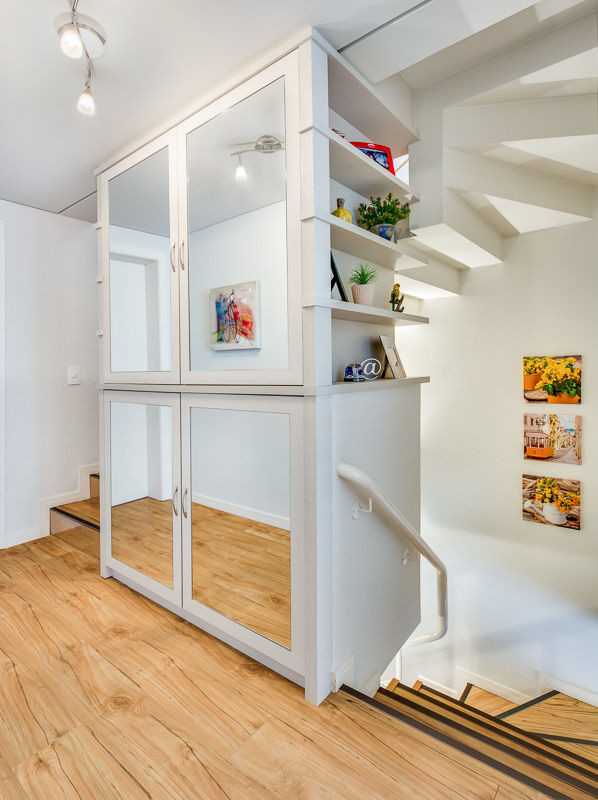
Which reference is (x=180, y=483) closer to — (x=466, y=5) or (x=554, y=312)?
(x=466, y=5)

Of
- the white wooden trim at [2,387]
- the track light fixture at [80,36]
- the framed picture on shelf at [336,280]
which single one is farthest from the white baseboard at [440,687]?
the track light fixture at [80,36]

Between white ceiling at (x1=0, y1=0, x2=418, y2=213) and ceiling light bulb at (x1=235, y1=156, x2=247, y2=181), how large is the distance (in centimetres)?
34

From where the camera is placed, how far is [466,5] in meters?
1.28

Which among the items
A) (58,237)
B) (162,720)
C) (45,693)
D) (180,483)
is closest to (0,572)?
(45,693)

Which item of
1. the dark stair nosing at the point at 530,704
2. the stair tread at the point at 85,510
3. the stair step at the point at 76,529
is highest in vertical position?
the stair tread at the point at 85,510

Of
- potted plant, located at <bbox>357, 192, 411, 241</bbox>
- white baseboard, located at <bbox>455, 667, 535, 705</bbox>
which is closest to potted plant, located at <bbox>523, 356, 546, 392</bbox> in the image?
potted plant, located at <bbox>357, 192, 411, 241</bbox>

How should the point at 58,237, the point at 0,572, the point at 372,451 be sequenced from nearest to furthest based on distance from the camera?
the point at 372,451
the point at 0,572
the point at 58,237

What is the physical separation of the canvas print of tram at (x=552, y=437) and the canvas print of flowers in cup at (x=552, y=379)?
0.13 meters

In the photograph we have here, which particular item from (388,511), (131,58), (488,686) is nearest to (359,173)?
(131,58)

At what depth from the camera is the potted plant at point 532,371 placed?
10.2 ft

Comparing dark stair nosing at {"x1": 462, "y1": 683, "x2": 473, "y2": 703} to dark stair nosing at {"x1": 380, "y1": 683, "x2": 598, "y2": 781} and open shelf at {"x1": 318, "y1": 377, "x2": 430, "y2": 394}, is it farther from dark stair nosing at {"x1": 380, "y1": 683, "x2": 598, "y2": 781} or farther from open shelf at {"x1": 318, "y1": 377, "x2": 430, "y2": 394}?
open shelf at {"x1": 318, "y1": 377, "x2": 430, "y2": 394}

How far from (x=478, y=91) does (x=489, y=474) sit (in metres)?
2.55

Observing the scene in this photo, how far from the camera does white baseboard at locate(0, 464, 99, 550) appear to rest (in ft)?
8.74

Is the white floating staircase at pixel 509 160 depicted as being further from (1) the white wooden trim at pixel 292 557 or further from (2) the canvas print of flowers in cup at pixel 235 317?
(1) the white wooden trim at pixel 292 557
